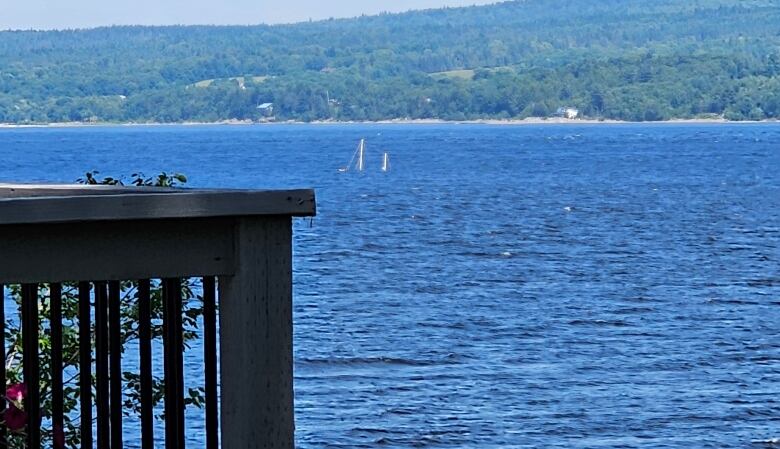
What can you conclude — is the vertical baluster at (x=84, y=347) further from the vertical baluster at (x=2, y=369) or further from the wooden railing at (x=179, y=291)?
the vertical baluster at (x=2, y=369)

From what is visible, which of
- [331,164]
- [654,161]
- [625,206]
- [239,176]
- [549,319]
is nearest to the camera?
[549,319]

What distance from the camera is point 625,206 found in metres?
59.8

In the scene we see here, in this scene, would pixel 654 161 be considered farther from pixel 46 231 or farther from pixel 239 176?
pixel 46 231

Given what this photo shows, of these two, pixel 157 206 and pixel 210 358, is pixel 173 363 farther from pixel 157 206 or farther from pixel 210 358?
pixel 157 206

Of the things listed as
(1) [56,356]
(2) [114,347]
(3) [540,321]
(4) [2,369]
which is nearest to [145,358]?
(2) [114,347]

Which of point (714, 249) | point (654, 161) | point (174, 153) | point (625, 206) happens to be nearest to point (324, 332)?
point (714, 249)

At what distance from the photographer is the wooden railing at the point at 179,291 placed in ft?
9.63

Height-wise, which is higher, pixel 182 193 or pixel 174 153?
pixel 182 193

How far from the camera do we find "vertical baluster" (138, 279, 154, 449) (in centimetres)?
301

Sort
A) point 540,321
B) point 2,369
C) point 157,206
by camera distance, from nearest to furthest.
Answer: point 157,206 < point 2,369 < point 540,321

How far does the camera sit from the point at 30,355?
301 cm

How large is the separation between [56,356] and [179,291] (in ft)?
0.90

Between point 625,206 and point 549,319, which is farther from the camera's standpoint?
point 625,206

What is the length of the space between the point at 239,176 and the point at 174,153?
46.9m
